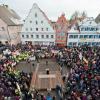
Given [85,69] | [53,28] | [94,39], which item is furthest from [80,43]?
[85,69]

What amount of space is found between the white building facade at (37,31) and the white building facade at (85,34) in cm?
503

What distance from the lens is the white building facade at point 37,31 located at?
5562cm

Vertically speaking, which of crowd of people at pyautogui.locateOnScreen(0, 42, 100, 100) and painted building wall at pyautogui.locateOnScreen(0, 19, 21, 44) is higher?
painted building wall at pyautogui.locateOnScreen(0, 19, 21, 44)

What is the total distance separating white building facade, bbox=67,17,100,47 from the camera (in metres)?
54.6

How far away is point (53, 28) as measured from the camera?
56969 millimetres

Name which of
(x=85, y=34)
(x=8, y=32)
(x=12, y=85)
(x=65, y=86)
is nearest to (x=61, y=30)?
(x=85, y=34)

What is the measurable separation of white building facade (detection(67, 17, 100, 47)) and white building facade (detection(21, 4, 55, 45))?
16.5ft

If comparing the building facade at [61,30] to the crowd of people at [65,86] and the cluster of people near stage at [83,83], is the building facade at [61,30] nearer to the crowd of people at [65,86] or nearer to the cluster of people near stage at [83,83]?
the cluster of people near stage at [83,83]

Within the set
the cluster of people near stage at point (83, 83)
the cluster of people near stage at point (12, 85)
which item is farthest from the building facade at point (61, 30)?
the cluster of people near stage at point (12, 85)

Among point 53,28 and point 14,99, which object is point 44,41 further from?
point 14,99

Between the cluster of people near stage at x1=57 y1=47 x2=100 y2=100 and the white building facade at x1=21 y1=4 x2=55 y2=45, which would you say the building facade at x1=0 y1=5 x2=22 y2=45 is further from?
the cluster of people near stage at x1=57 y1=47 x2=100 y2=100

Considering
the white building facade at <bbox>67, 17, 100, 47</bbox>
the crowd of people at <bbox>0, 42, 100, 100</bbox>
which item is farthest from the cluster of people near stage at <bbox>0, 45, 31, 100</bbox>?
the white building facade at <bbox>67, 17, 100, 47</bbox>

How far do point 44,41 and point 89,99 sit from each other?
1344 inches

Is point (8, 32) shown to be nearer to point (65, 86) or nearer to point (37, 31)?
point (37, 31)
